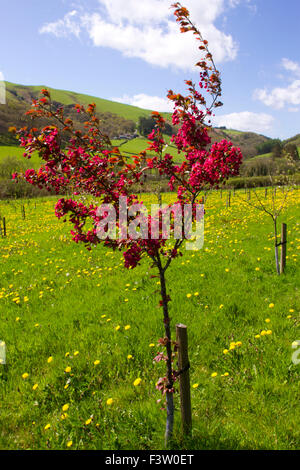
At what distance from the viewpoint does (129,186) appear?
2666 mm

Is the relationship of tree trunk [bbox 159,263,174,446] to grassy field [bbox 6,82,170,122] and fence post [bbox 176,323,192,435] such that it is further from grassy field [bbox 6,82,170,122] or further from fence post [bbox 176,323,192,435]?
grassy field [bbox 6,82,170,122]

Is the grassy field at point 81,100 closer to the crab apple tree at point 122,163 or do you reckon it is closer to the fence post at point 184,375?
the crab apple tree at point 122,163

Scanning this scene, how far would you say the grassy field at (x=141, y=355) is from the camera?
10.3 ft

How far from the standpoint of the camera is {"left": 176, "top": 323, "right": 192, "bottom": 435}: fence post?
2779 mm

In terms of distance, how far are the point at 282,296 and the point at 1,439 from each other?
17.8 feet

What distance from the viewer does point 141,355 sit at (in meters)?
4.37

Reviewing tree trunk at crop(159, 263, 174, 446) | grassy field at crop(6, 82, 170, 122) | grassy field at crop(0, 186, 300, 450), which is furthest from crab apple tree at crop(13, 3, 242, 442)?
grassy field at crop(6, 82, 170, 122)

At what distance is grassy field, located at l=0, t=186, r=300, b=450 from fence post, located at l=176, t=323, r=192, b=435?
0.17m

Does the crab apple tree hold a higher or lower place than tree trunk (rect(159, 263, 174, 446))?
higher

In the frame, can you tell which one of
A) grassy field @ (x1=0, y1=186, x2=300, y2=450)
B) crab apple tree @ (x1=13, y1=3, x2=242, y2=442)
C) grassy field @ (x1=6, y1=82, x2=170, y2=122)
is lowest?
grassy field @ (x1=0, y1=186, x2=300, y2=450)

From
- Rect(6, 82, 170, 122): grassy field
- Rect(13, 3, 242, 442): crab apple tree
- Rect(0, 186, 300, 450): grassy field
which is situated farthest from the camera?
Rect(6, 82, 170, 122): grassy field

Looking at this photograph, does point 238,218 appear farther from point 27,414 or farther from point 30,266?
point 27,414

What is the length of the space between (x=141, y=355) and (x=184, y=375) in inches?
66.1

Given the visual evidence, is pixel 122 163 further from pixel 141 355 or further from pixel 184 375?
pixel 141 355
